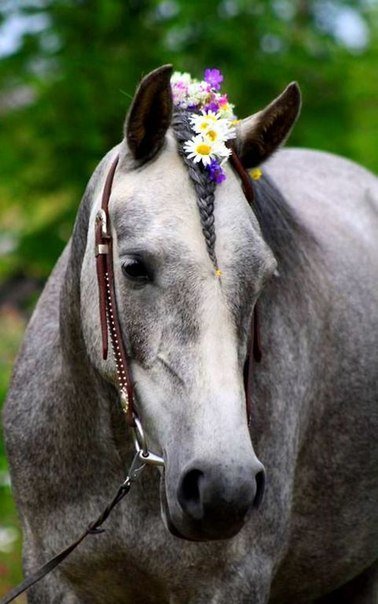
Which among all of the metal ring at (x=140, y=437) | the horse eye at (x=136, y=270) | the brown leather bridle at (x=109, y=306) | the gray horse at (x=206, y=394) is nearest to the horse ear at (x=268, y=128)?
the gray horse at (x=206, y=394)

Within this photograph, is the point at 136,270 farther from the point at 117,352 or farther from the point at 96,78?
the point at 96,78

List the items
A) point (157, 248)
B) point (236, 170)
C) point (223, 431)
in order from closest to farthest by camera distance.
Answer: point (223, 431)
point (157, 248)
point (236, 170)

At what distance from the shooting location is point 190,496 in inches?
158

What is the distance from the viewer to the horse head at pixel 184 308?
3986 millimetres

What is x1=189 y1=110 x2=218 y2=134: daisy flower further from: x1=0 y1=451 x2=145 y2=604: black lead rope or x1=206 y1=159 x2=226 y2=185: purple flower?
x1=0 y1=451 x2=145 y2=604: black lead rope

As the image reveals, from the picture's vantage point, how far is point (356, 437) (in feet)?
19.2

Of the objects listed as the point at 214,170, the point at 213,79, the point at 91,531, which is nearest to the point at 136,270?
the point at 214,170

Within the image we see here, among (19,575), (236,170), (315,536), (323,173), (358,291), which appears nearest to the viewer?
(236,170)

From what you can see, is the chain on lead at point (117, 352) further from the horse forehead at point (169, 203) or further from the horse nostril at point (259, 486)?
the horse nostril at point (259, 486)

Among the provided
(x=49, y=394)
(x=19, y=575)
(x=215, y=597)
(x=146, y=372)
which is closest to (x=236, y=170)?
(x=146, y=372)

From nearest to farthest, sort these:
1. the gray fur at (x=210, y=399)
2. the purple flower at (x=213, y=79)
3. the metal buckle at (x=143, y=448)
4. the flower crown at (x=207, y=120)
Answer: the gray fur at (x=210, y=399), the metal buckle at (x=143, y=448), the flower crown at (x=207, y=120), the purple flower at (x=213, y=79)

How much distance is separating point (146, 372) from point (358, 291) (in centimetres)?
205

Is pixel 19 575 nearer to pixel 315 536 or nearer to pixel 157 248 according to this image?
pixel 315 536

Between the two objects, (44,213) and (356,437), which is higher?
(44,213)
